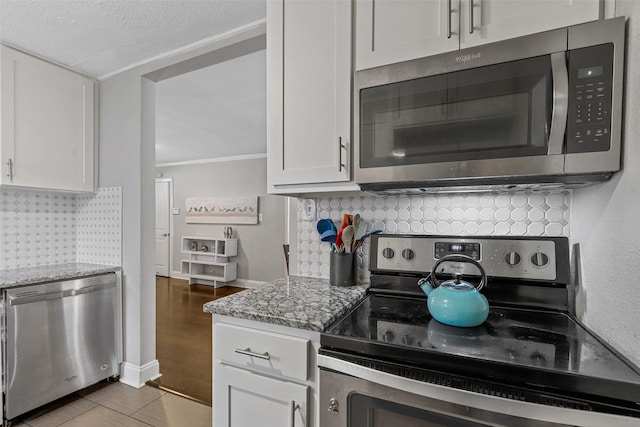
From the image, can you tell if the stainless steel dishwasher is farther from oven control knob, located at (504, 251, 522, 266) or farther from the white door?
the white door

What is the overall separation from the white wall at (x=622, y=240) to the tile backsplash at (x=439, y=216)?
221 mm

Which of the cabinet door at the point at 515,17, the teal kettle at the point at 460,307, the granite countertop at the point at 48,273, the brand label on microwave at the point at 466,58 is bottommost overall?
the granite countertop at the point at 48,273

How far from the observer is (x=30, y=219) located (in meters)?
2.35

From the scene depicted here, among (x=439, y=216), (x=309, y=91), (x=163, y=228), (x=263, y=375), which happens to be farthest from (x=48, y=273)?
(x=163, y=228)

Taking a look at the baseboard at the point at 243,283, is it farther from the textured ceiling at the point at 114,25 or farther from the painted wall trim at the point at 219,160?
the textured ceiling at the point at 114,25

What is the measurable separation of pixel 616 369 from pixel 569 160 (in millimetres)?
539

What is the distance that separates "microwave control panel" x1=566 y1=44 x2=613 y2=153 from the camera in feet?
2.74

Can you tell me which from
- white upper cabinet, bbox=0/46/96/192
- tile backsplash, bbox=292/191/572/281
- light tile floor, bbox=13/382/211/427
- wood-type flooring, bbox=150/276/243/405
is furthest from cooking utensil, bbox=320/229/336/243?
white upper cabinet, bbox=0/46/96/192

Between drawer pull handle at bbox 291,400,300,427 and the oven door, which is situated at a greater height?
the oven door

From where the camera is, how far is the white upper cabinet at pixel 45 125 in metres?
1.95

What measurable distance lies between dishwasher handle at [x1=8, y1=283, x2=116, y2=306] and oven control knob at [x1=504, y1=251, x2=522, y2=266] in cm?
253

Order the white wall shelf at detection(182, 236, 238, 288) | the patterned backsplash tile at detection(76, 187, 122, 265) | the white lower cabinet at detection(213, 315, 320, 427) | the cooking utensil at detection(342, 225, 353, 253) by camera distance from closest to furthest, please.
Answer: the white lower cabinet at detection(213, 315, 320, 427)
the cooking utensil at detection(342, 225, 353, 253)
the patterned backsplash tile at detection(76, 187, 122, 265)
the white wall shelf at detection(182, 236, 238, 288)

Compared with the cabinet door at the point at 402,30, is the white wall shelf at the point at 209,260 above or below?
below

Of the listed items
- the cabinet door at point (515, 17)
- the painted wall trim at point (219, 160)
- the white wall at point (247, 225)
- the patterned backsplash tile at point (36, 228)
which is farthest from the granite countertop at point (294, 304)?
the painted wall trim at point (219, 160)
